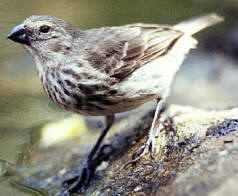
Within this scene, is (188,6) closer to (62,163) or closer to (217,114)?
(217,114)

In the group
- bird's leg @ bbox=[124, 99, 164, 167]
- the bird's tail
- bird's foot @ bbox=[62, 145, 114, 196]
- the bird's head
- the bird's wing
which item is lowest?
bird's foot @ bbox=[62, 145, 114, 196]

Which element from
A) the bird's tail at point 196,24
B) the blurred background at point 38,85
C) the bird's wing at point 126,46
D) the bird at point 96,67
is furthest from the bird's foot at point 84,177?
the bird's tail at point 196,24

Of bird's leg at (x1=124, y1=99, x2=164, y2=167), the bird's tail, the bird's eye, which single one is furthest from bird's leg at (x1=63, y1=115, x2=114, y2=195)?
the bird's tail

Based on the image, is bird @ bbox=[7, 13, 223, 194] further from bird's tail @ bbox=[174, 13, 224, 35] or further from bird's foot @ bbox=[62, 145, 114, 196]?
bird's tail @ bbox=[174, 13, 224, 35]

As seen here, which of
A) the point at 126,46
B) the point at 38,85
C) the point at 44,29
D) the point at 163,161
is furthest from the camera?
the point at 38,85

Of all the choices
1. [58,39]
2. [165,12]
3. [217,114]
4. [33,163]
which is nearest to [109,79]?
[58,39]

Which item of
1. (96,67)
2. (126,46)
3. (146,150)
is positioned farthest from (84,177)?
(126,46)

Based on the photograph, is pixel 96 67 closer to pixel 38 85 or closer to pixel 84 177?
pixel 84 177
